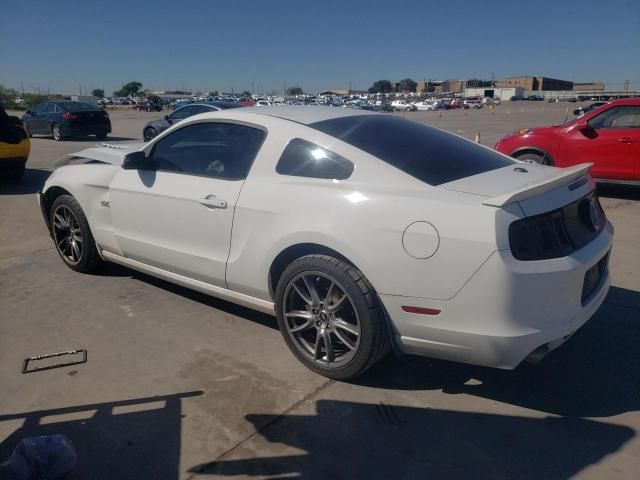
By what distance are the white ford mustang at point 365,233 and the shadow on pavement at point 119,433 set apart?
90cm

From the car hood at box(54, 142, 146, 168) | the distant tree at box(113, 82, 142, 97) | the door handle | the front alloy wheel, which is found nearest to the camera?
the door handle

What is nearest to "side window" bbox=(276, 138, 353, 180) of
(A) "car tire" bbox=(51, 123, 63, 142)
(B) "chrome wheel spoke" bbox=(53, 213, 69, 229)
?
(B) "chrome wheel spoke" bbox=(53, 213, 69, 229)

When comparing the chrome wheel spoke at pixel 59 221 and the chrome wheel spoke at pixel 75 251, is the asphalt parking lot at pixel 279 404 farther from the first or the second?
the chrome wheel spoke at pixel 59 221

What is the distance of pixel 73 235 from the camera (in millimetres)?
4734

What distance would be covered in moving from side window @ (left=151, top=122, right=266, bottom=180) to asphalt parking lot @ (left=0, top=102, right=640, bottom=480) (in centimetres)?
111

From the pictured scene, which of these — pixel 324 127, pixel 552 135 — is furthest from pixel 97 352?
pixel 552 135

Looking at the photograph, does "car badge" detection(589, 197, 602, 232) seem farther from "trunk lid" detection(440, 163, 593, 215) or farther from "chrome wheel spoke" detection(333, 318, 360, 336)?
"chrome wheel spoke" detection(333, 318, 360, 336)

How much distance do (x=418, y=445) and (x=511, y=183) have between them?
1.52m

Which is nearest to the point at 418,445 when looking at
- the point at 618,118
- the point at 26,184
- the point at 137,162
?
the point at 137,162

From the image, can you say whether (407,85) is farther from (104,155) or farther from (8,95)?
(104,155)

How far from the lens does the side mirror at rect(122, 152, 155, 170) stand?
4.00 metres

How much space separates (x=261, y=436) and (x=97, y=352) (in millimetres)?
1452

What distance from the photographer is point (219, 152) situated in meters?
3.76

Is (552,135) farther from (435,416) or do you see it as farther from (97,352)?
(97,352)
